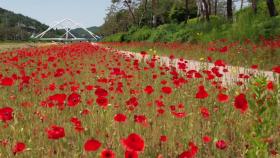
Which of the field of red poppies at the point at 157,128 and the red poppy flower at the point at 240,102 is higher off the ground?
the red poppy flower at the point at 240,102

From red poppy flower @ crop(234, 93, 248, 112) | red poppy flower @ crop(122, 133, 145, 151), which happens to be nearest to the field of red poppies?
red poppy flower @ crop(234, 93, 248, 112)

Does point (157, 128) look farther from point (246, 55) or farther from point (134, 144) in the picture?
point (246, 55)

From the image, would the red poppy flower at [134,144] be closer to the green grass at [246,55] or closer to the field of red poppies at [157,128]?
the field of red poppies at [157,128]

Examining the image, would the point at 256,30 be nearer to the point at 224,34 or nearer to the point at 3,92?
the point at 224,34

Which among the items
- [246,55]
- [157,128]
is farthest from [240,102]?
[246,55]

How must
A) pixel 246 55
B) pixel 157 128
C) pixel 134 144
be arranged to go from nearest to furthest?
pixel 134 144
pixel 157 128
pixel 246 55

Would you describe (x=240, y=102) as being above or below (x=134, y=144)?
above

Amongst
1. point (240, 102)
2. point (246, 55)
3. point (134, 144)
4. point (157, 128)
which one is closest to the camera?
point (134, 144)

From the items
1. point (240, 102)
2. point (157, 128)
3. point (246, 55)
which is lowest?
point (157, 128)

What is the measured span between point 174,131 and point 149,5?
219 ft

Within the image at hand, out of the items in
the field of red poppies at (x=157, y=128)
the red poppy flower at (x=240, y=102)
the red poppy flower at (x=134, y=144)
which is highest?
the red poppy flower at (x=240, y=102)

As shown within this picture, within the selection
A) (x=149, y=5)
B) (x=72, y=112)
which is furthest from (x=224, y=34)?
(x=149, y=5)

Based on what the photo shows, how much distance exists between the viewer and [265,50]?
42.4 feet

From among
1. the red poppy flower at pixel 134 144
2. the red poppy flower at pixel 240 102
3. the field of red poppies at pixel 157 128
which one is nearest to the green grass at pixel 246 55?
the field of red poppies at pixel 157 128
